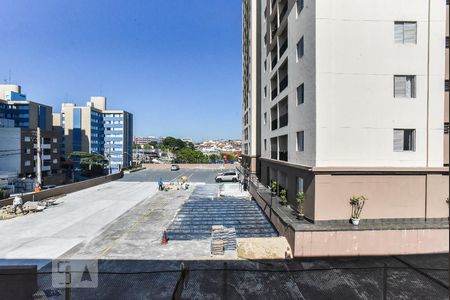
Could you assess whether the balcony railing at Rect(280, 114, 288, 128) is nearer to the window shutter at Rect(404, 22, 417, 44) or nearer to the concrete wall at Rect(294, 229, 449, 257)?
the window shutter at Rect(404, 22, 417, 44)

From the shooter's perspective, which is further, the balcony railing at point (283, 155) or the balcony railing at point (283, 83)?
the balcony railing at point (283, 155)

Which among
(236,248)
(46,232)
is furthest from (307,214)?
(46,232)

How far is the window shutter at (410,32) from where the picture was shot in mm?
13570

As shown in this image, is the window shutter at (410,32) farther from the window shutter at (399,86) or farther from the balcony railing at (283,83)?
the balcony railing at (283,83)

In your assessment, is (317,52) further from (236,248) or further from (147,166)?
(147,166)

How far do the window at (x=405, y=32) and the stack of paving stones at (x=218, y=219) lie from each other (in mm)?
12560

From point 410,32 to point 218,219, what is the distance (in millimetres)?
15637

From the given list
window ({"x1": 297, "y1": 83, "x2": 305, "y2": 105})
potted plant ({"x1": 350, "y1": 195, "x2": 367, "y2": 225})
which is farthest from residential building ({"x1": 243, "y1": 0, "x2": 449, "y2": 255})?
window ({"x1": 297, "y1": 83, "x2": 305, "y2": 105})

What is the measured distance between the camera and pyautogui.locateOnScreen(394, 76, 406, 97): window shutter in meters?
13.6

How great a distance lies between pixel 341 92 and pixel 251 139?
70.0ft

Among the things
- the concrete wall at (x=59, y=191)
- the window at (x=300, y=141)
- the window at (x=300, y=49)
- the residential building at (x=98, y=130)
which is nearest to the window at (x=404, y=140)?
the window at (x=300, y=141)

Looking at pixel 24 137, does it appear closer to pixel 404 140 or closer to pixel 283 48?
pixel 283 48

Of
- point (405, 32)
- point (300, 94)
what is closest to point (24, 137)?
point (300, 94)

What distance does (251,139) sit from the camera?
34.6 meters
